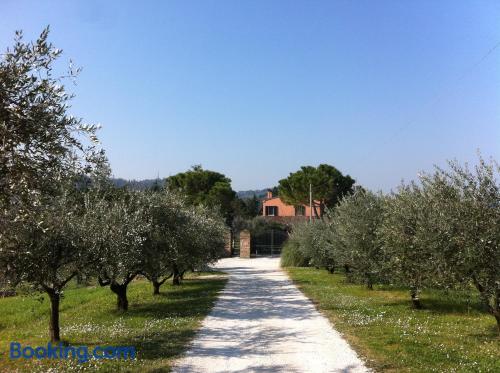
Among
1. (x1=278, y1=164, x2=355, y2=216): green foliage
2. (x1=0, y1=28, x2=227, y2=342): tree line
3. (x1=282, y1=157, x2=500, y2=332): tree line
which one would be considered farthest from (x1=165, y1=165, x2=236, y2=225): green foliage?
(x1=282, y1=157, x2=500, y2=332): tree line

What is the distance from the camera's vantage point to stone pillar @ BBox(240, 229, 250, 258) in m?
46.6

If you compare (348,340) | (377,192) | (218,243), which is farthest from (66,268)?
(218,243)

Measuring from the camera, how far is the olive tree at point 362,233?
17.0 metres

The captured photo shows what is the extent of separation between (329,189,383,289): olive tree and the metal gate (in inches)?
1264

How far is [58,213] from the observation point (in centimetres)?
840

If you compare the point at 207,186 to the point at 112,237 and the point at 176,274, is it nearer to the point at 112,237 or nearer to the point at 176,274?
the point at 176,274

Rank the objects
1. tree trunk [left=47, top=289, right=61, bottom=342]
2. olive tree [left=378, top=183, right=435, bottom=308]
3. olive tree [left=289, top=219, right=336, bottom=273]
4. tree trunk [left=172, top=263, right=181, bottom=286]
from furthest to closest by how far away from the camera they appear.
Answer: olive tree [left=289, top=219, right=336, bottom=273] → tree trunk [left=172, top=263, right=181, bottom=286] → olive tree [left=378, top=183, right=435, bottom=308] → tree trunk [left=47, top=289, right=61, bottom=342]

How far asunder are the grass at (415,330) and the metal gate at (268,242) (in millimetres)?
32747

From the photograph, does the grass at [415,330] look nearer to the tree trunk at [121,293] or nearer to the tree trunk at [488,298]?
the tree trunk at [488,298]

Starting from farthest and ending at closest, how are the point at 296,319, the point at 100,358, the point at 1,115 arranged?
the point at 296,319, the point at 100,358, the point at 1,115

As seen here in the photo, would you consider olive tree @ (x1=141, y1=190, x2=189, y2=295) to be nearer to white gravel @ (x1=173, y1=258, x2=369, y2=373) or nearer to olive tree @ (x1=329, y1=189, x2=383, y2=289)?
white gravel @ (x1=173, y1=258, x2=369, y2=373)

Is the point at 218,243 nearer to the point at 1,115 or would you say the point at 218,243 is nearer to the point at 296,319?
the point at 296,319

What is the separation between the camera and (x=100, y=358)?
335 inches

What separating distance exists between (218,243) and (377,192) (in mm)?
11047
